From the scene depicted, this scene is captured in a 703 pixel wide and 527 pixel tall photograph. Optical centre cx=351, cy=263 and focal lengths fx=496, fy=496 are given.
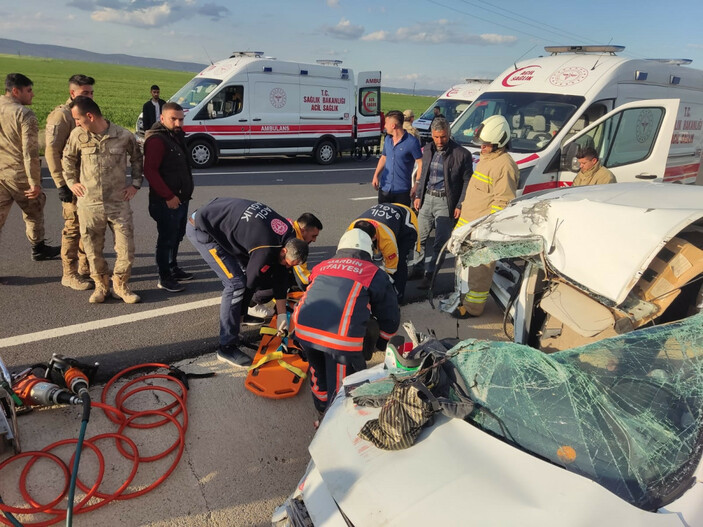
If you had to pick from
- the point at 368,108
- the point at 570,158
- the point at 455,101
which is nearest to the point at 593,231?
the point at 570,158

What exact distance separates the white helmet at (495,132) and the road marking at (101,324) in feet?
9.52

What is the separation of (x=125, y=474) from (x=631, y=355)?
103 inches

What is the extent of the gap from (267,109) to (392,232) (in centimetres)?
883

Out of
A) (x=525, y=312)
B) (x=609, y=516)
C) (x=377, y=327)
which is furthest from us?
(x=525, y=312)

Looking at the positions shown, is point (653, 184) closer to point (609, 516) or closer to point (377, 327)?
point (377, 327)

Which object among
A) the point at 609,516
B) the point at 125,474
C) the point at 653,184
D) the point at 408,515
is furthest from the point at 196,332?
the point at 653,184

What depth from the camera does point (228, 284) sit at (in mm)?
3629

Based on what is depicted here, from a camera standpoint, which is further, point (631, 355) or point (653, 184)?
point (653, 184)

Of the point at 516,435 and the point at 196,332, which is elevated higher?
the point at 516,435

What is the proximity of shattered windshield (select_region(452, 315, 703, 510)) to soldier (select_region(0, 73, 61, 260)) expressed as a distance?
4.42 m

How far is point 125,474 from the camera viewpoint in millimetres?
2699

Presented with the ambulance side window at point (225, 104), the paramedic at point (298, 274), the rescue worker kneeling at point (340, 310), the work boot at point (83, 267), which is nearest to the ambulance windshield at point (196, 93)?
the ambulance side window at point (225, 104)

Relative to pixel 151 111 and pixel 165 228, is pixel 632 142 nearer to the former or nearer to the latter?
pixel 165 228

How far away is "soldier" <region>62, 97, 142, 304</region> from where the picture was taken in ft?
13.7
